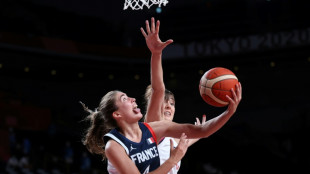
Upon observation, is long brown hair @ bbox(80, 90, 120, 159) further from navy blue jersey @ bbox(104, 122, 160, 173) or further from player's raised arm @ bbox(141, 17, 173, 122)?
player's raised arm @ bbox(141, 17, 173, 122)

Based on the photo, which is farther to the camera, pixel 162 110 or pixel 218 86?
pixel 162 110

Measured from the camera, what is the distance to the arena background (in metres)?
12.3

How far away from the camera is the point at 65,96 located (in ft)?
47.4

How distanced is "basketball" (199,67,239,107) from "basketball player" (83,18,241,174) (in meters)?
0.12

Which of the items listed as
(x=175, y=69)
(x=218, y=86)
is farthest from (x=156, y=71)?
(x=175, y=69)

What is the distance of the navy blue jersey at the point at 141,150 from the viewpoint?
323 centimetres

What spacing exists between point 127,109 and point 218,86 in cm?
67

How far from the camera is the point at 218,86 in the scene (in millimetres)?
3350

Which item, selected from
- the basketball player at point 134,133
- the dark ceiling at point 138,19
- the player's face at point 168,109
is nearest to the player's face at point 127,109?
the basketball player at point 134,133

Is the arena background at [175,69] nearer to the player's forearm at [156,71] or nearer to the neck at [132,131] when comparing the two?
the player's forearm at [156,71]

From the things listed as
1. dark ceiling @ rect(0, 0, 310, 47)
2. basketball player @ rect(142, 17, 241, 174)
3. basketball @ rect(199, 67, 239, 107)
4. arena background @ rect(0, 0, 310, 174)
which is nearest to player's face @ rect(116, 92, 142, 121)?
basketball player @ rect(142, 17, 241, 174)

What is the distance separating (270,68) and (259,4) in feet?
5.95

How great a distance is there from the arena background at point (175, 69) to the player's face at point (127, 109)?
8.57 m

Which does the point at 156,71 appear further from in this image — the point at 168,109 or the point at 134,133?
the point at 168,109
